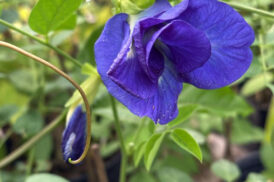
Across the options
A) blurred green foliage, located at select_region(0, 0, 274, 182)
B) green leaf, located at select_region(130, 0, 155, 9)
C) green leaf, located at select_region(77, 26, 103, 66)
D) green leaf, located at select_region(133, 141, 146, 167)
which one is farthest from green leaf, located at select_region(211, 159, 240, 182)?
green leaf, located at select_region(130, 0, 155, 9)

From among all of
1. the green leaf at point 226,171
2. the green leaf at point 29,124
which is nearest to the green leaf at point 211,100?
the green leaf at point 226,171

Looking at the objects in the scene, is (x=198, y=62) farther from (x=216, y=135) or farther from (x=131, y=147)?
(x=216, y=135)

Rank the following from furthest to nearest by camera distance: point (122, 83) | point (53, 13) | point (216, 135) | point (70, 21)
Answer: point (216, 135), point (70, 21), point (53, 13), point (122, 83)

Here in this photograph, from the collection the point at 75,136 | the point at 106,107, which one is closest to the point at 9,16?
the point at 106,107

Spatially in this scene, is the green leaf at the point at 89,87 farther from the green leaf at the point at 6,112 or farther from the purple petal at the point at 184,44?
the green leaf at the point at 6,112

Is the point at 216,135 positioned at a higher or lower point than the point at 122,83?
lower

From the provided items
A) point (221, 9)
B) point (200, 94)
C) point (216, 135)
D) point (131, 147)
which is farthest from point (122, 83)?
point (216, 135)
